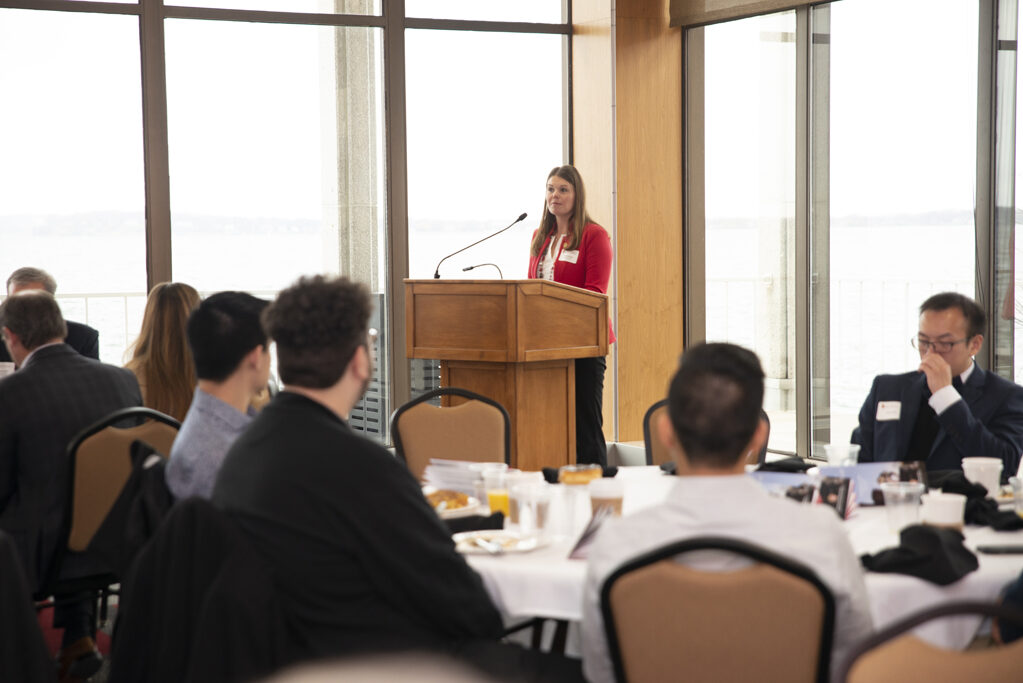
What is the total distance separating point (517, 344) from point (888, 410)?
2101mm

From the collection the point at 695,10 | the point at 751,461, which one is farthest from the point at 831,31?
the point at 751,461

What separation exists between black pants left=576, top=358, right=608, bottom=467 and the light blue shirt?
3.44 m

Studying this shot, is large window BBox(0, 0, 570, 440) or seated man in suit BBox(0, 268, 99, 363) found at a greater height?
large window BBox(0, 0, 570, 440)

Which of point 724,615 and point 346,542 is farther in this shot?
point 346,542

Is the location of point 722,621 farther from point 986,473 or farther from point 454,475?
point 986,473

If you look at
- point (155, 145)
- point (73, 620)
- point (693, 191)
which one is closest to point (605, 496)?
point (73, 620)

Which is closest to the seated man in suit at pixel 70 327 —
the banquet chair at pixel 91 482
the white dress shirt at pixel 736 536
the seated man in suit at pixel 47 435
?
the seated man in suit at pixel 47 435

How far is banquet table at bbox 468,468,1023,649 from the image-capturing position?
7.53ft

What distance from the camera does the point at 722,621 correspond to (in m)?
1.92

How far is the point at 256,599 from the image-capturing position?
2.06 meters

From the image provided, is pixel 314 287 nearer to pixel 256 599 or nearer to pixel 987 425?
pixel 256 599

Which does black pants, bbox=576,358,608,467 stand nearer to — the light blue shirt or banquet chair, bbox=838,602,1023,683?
the light blue shirt

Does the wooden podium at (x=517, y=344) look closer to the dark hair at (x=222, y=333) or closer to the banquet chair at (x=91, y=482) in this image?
the banquet chair at (x=91, y=482)

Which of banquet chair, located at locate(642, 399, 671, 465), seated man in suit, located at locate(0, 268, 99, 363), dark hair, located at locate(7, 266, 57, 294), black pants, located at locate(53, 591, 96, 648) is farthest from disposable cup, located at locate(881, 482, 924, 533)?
dark hair, located at locate(7, 266, 57, 294)
